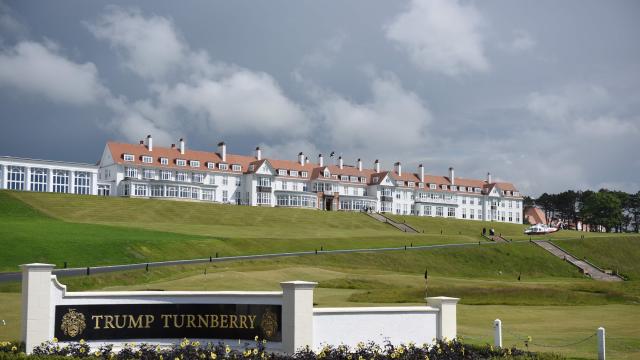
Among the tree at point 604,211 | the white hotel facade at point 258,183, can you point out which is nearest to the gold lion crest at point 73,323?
the white hotel facade at point 258,183

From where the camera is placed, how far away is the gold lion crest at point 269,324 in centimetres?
2030

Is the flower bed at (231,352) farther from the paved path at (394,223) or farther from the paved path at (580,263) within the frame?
the paved path at (394,223)

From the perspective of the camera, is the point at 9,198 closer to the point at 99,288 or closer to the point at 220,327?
the point at 99,288

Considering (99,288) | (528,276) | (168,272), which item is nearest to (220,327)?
(99,288)

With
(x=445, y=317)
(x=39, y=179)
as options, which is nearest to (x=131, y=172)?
(x=39, y=179)

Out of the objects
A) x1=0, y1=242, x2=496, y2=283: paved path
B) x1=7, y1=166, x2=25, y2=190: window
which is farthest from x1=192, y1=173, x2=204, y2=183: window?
x1=0, y1=242, x2=496, y2=283: paved path

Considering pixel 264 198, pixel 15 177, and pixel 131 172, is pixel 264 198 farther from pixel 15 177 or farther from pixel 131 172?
pixel 15 177

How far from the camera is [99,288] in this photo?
46969 millimetres

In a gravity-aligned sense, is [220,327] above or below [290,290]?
below

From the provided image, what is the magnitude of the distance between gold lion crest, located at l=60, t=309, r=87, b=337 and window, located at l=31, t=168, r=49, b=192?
328ft

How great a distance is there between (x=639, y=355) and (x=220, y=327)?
49.1ft

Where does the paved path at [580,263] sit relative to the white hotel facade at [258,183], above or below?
below

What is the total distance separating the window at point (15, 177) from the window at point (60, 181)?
16.9 ft

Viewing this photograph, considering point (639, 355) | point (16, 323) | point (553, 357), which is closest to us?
point (553, 357)
